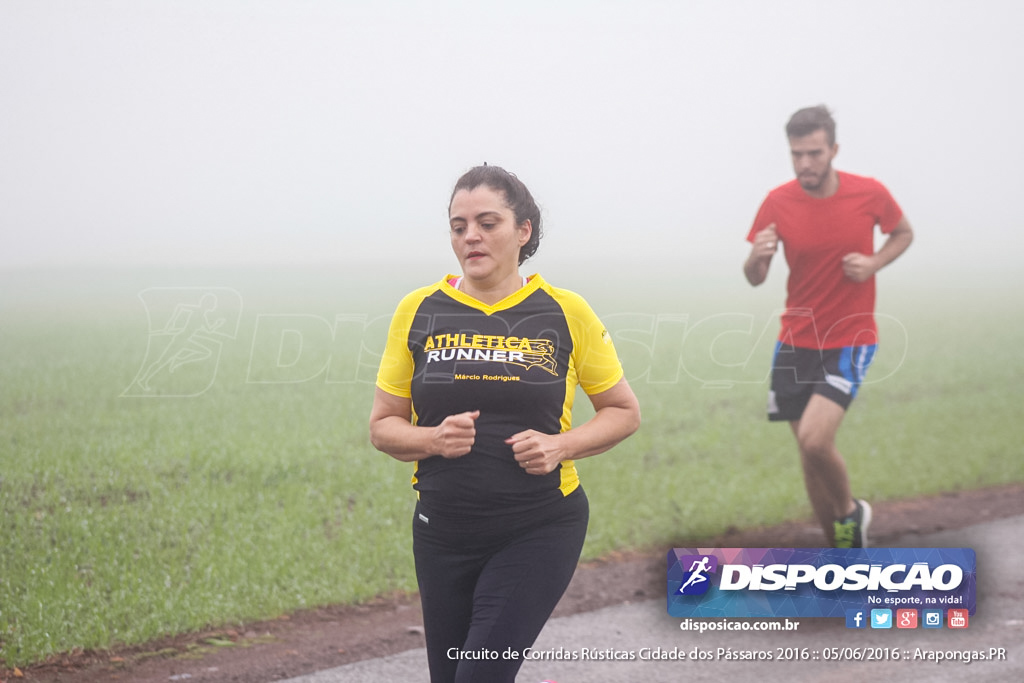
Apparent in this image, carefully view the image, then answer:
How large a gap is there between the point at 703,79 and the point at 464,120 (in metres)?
1.59

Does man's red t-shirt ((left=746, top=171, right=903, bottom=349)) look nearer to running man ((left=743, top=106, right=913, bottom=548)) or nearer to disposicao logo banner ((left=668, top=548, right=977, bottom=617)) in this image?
running man ((left=743, top=106, right=913, bottom=548))

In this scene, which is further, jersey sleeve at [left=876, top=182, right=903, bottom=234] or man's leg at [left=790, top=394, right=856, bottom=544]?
jersey sleeve at [left=876, top=182, right=903, bottom=234]

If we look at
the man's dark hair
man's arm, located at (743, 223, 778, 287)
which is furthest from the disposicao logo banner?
the man's dark hair

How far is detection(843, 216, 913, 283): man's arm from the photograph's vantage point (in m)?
5.49

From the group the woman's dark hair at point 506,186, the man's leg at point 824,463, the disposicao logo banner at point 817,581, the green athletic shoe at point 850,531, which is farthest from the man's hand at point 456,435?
the green athletic shoe at point 850,531

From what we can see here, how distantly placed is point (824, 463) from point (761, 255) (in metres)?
1.15

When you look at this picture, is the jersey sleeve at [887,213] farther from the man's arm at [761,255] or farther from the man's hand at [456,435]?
the man's hand at [456,435]

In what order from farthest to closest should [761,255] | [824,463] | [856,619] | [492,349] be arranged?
1. [761,255]
2. [824,463]
3. [856,619]
4. [492,349]

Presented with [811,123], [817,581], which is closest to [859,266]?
[811,123]

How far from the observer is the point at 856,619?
473 cm

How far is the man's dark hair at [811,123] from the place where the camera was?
5.75m

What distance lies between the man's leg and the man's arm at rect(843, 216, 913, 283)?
0.75 metres

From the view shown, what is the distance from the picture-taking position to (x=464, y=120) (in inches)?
215

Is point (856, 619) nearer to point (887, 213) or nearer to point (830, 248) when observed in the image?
point (830, 248)
